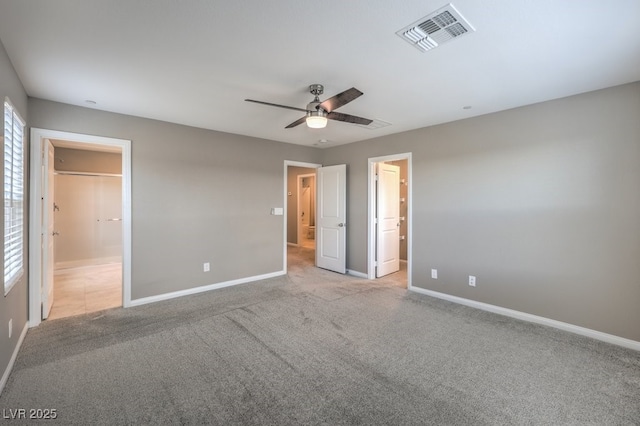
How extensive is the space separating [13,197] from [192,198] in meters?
1.92

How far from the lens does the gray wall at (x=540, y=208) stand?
2811 mm

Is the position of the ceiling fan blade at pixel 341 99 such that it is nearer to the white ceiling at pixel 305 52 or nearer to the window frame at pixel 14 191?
the white ceiling at pixel 305 52

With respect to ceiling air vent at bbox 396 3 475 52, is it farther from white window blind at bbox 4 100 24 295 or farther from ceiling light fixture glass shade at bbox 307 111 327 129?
white window blind at bbox 4 100 24 295

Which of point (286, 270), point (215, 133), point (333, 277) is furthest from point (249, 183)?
point (333, 277)

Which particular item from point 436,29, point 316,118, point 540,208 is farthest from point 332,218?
point 436,29

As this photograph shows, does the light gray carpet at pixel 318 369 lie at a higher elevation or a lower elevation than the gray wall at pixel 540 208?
lower

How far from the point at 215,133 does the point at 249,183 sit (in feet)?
3.09

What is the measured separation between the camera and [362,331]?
3061 mm

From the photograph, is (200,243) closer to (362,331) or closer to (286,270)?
(286,270)

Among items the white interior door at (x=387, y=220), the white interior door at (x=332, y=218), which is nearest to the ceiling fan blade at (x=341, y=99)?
the white interior door at (x=387, y=220)

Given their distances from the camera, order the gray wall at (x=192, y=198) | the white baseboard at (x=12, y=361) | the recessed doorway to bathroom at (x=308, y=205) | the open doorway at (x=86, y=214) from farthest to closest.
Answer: the recessed doorway to bathroom at (x=308, y=205) < the open doorway at (x=86, y=214) < the gray wall at (x=192, y=198) < the white baseboard at (x=12, y=361)

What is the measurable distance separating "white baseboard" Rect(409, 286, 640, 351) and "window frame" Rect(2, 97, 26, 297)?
15.2 ft

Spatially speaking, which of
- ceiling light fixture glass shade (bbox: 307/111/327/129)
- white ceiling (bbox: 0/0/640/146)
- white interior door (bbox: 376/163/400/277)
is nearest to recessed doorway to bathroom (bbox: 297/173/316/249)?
white interior door (bbox: 376/163/400/277)

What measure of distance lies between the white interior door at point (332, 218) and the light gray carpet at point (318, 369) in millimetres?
1948
